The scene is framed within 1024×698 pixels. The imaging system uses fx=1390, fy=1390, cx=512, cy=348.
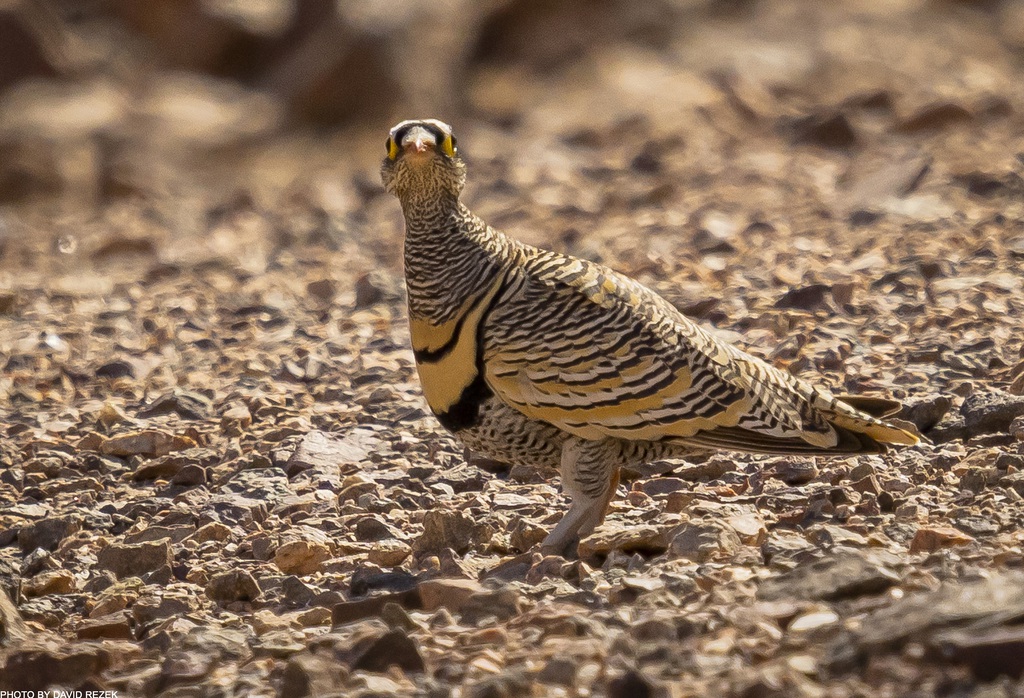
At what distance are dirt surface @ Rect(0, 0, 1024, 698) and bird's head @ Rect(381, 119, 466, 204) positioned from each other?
53.7 inches

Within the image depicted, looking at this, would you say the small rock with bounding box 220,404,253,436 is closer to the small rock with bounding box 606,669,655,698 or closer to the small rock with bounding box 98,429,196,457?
the small rock with bounding box 98,429,196,457

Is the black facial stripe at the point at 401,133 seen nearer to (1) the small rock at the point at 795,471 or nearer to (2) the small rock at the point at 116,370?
(1) the small rock at the point at 795,471

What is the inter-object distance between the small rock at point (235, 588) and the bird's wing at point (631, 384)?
4.04 ft

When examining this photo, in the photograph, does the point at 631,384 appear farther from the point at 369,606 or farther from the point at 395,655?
the point at 395,655

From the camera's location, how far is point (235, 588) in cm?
548

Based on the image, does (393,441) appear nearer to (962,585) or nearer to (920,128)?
(962,585)

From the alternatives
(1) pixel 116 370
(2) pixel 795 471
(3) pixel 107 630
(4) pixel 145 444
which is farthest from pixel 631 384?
(1) pixel 116 370

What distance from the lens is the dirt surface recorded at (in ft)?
14.3

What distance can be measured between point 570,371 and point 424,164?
1.08m

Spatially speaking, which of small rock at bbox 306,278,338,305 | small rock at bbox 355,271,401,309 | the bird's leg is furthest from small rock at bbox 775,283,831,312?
small rock at bbox 306,278,338,305

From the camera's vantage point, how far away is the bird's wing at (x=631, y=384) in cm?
548

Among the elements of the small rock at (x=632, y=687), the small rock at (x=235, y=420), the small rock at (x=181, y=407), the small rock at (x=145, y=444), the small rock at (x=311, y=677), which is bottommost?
the small rock at (x=632, y=687)

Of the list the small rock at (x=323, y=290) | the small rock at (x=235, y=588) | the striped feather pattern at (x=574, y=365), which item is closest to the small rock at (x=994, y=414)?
the striped feather pattern at (x=574, y=365)

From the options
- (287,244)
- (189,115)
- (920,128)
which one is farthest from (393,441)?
(189,115)
